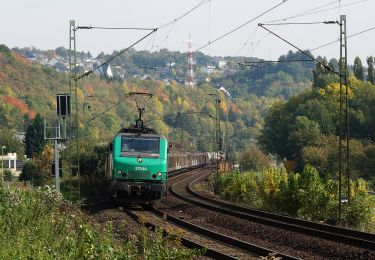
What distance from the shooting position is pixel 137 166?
29203 mm

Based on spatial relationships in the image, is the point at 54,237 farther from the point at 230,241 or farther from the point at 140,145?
the point at 140,145

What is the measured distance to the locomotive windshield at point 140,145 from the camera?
29.6 metres

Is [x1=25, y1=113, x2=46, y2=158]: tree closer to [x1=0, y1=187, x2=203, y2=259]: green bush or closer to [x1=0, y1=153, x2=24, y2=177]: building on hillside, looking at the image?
[x1=0, y1=153, x2=24, y2=177]: building on hillside

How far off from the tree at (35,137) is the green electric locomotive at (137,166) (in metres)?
113

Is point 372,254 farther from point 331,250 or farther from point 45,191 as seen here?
point 45,191

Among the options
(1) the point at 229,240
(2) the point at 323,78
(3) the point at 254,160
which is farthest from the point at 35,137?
(1) the point at 229,240

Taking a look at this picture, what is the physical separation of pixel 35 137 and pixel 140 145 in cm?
11851

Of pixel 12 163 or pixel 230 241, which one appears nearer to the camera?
pixel 230 241

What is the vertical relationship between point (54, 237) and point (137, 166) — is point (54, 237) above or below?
below

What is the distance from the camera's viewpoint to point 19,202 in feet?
61.6

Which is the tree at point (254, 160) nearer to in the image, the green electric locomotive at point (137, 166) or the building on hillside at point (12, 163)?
the building on hillside at point (12, 163)

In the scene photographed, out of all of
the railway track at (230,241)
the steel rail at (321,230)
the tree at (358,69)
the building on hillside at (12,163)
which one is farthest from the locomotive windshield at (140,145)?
the building on hillside at (12,163)

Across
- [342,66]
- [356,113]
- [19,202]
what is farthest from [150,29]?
[356,113]

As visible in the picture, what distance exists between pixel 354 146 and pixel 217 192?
48052mm
